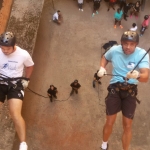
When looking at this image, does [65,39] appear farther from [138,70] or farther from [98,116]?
[138,70]

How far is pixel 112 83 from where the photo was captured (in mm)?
4652

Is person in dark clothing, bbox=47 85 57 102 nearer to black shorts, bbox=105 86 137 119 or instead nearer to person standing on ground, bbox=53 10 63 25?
black shorts, bbox=105 86 137 119

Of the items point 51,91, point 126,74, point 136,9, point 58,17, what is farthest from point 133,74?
point 136,9

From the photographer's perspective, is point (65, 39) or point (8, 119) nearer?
point (8, 119)

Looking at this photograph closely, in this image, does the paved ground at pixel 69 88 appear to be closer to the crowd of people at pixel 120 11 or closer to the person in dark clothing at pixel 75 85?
the crowd of people at pixel 120 11

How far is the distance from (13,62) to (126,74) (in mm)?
1445

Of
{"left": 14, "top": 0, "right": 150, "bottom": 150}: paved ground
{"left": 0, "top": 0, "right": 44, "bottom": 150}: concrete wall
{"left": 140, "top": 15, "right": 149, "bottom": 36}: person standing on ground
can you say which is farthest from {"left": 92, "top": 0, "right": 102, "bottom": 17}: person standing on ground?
{"left": 0, "top": 0, "right": 44, "bottom": 150}: concrete wall

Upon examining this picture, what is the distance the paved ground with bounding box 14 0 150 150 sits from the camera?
6.23 m

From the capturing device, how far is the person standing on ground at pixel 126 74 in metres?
4.25

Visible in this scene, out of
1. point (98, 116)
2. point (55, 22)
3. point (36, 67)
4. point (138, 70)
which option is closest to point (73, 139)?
point (98, 116)

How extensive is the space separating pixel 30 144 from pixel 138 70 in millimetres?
2620

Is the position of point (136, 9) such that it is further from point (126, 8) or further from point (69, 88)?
point (69, 88)

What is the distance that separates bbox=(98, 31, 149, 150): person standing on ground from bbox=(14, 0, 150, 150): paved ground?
1564mm

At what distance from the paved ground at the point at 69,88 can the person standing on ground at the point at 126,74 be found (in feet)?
5.13
